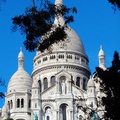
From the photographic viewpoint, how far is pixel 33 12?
25.5 meters

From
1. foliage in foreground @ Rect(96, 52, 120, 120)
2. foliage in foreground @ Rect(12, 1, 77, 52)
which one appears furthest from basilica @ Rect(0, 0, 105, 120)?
foliage in foreground @ Rect(12, 1, 77, 52)

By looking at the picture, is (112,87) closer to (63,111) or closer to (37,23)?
(37,23)

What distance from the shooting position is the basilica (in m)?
77.4

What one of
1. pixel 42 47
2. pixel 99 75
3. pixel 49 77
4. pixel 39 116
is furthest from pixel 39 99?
pixel 42 47

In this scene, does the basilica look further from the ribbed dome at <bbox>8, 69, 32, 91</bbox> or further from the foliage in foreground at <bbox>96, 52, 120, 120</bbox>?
the foliage in foreground at <bbox>96, 52, 120, 120</bbox>

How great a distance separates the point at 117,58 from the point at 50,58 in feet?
170

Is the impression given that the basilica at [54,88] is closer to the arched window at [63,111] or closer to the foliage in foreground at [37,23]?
the arched window at [63,111]

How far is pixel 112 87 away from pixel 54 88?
45207 mm

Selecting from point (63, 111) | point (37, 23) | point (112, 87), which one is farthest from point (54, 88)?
point (37, 23)

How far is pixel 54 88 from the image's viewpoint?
80.2 metres

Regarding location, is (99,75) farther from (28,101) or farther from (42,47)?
(28,101)

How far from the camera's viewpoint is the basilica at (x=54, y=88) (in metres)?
77.4

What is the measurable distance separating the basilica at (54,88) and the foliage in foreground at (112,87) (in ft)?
123

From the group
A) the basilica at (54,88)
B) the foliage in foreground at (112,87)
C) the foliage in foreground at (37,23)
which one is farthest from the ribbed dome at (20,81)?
the foliage in foreground at (37,23)
